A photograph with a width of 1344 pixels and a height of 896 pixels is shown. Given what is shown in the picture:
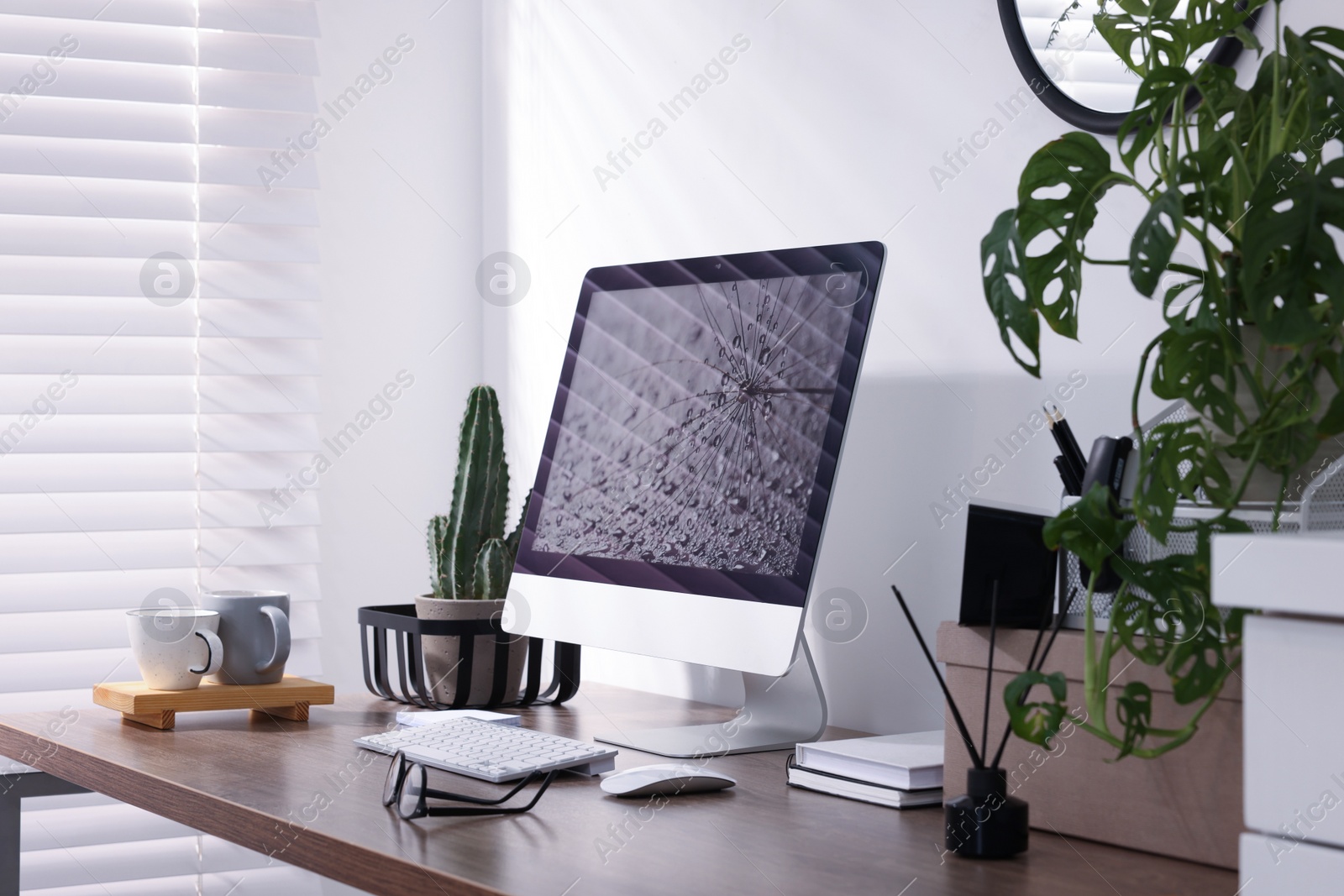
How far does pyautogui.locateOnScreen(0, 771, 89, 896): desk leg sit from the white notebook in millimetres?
832

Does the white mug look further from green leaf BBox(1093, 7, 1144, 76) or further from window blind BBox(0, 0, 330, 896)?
green leaf BBox(1093, 7, 1144, 76)

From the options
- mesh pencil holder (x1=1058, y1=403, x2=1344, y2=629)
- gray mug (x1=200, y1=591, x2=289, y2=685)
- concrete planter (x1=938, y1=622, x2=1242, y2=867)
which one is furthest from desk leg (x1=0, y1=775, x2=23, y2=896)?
mesh pencil holder (x1=1058, y1=403, x2=1344, y2=629)

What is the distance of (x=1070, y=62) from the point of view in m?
1.14

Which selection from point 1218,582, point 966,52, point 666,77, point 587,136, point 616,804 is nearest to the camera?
point 1218,582

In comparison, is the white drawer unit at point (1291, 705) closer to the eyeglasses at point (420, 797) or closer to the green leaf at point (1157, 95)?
the green leaf at point (1157, 95)

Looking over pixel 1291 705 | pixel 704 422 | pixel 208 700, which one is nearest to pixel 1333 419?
pixel 1291 705

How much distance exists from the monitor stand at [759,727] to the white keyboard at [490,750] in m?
0.11

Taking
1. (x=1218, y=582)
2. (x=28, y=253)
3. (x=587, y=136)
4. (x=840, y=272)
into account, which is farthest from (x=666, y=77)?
(x=1218, y=582)

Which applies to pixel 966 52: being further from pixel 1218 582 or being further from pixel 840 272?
pixel 1218 582

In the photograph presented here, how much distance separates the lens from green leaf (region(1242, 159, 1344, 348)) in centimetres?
65

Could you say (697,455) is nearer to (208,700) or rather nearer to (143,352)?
(208,700)

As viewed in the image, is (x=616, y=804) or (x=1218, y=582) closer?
(x=1218, y=582)

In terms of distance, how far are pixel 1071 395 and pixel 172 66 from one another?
142cm

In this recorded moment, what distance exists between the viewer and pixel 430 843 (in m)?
0.83
